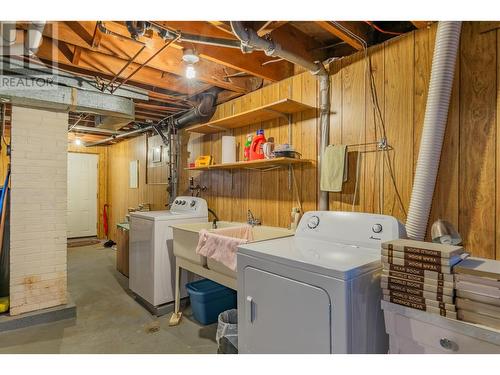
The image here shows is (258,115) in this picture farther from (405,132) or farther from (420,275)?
(420,275)

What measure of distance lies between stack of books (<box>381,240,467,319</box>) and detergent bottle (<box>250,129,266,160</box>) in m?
1.57

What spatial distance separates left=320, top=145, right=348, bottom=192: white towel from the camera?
79.8 inches

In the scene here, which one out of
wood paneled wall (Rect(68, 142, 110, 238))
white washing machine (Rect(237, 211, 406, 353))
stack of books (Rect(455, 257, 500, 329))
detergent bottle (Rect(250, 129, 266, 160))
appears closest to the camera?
stack of books (Rect(455, 257, 500, 329))

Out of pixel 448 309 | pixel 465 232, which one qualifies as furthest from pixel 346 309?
pixel 465 232

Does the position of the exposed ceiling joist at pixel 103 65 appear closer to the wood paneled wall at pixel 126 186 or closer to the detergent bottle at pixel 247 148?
the detergent bottle at pixel 247 148

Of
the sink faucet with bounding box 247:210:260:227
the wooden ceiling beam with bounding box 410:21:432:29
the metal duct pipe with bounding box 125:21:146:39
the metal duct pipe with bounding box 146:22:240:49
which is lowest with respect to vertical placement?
the sink faucet with bounding box 247:210:260:227

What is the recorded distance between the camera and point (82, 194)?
6.80m

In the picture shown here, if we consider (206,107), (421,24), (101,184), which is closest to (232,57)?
(206,107)

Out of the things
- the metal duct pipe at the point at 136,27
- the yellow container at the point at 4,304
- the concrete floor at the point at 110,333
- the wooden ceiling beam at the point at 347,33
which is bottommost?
the concrete floor at the point at 110,333

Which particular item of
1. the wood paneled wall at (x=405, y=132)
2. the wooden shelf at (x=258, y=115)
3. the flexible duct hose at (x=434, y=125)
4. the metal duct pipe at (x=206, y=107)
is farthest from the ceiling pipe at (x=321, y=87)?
the metal duct pipe at (x=206, y=107)

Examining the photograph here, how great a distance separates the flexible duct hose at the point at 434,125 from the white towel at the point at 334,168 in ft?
1.73

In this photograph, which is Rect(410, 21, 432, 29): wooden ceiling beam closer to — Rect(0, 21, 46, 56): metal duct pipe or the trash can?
Rect(0, 21, 46, 56): metal duct pipe

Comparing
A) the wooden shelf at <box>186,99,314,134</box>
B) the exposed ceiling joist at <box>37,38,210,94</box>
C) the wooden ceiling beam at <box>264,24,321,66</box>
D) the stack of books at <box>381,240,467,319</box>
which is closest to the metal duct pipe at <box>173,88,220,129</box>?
the exposed ceiling joist at <box>37,38,210,94</box>

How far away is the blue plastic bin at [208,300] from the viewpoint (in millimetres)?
2645
